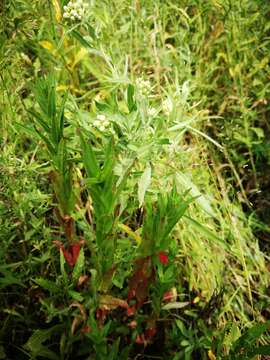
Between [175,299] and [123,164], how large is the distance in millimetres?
600

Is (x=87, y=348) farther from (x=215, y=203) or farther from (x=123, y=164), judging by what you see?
(x=215, y=203)

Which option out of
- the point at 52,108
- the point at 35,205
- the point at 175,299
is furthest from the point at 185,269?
the point at 52,108

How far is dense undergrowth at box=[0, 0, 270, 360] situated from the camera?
1.16 meters

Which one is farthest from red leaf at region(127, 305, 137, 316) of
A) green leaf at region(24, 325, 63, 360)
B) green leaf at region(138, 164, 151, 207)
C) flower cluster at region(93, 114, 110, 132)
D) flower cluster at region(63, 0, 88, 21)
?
flower cluster at region(63, 0, 88, 21)

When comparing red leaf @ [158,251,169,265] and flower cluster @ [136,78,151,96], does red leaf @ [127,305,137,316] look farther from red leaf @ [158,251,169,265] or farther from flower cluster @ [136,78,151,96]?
flower cluster @ [136,78,151,96]

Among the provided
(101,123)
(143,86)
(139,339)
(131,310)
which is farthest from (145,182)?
(139,339)

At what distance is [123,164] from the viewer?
115cm

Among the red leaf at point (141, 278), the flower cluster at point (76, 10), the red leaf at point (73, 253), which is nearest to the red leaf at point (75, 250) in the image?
the red leaf at point (73, 253)

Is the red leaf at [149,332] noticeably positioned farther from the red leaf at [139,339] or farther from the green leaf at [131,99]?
the green leaf at [131,99]

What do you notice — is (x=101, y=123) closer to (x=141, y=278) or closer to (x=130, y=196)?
(x=130, y=196)

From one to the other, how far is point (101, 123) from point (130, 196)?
0.28m

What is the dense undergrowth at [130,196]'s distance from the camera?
3.80 ft

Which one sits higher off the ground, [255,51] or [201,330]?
[255,51]

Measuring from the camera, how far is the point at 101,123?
1.17m
